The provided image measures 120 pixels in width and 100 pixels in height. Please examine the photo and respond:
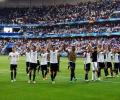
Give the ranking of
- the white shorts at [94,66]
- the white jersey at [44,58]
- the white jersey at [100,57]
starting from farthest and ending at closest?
the white jersey at [100,57] → the white jersey at [44,58] → the white shorts at [94,66]

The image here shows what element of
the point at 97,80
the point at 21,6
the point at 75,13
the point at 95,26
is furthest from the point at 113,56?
the point at 21,6

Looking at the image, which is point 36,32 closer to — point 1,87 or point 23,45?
point 23,45

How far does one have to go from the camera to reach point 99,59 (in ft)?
107

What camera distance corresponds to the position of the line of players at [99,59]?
29984 millimetres

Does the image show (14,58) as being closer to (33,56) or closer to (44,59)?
(33,56)

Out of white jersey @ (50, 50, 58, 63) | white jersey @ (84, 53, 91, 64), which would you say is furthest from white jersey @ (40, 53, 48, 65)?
white jersey @ (84, 53, 91, 64)

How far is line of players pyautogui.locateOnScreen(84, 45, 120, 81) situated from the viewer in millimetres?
29984

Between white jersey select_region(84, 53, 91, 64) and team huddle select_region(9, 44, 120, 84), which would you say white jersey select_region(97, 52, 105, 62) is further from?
white jersey select_region(84, 53, 91, 64)

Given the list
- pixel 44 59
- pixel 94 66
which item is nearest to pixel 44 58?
pixel 44 59

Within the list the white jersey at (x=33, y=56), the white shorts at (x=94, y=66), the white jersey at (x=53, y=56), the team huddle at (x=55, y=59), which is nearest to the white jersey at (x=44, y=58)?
the team huddle at (x=55, y=59)

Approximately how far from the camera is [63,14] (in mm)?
101625

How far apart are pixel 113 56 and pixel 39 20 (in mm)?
69564

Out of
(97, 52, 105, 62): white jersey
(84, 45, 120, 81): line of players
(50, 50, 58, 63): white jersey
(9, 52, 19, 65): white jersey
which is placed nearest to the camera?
(50, 50, 58, 63): white jersey

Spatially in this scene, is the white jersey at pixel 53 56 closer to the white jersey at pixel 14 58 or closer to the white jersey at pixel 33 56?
the white jersey at pixel 33 56
